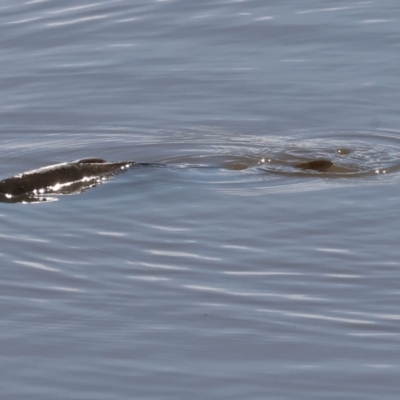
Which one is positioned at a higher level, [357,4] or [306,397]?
[357,4]

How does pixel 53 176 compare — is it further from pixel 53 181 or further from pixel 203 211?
pixel 203 211

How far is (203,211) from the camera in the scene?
8352mm

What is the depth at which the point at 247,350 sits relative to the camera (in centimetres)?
629

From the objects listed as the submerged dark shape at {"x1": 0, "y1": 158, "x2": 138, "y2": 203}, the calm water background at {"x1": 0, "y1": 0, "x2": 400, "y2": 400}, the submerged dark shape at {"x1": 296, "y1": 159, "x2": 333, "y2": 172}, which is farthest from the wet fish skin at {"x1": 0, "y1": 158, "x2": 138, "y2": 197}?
the submerged dark shape at {"x1": 296, "y1": 159, "x2": 333, "y2": 172}

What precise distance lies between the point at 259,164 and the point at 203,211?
46.5 inches

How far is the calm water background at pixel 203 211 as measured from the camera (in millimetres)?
6172

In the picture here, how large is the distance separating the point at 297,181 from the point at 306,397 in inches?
132

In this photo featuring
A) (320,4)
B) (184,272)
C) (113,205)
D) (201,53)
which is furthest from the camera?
(320,4)

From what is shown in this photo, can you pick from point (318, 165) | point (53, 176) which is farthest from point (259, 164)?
point (53, 176)

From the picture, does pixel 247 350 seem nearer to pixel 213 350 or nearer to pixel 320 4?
pixel 213 350

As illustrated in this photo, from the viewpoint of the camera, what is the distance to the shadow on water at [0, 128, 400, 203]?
877 centimetres

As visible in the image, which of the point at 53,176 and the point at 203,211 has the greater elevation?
the point at 53,176

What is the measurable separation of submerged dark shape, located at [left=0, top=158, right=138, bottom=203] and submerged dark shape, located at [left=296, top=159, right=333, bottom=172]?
1483 mm

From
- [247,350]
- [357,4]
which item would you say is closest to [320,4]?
[357,4]
